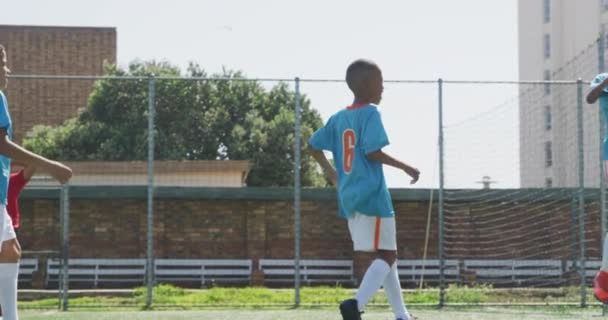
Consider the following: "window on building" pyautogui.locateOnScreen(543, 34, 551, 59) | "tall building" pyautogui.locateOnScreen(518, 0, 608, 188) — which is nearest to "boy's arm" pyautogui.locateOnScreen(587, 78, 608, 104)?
"tall building" pyautogui.locateOnScreen(518, 0, 608, 188)

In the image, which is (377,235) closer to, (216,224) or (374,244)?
(374,244)

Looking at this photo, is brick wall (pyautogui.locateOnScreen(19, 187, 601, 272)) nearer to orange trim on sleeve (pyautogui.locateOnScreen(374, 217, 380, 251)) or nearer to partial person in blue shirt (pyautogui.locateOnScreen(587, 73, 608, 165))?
partial person in blue shirt (pyautogui.locateOnScreen(587, 73, 608, 165))

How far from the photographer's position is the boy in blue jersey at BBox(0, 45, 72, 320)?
547 centimetres

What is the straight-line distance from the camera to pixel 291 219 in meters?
22.3

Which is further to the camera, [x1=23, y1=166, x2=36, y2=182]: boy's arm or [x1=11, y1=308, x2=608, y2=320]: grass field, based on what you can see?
[x1=11, y1=308, x2=608, y2=320]: grass field

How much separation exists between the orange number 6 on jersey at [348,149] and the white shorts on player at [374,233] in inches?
11.9

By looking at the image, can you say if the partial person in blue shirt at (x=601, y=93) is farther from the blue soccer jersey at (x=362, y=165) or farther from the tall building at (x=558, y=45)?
the tall building at (x=558, y=45)

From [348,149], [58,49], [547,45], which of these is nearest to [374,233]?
[348,149]

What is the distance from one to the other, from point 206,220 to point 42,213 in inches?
129

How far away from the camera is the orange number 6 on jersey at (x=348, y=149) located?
6609 mm

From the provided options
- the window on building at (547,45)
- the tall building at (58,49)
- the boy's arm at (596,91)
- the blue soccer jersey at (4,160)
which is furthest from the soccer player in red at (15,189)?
the window on building at (547,45)

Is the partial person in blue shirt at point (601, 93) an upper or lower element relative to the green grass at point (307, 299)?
upper

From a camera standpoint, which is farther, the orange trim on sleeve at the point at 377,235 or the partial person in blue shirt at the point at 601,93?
the partial person in blue shirt at the point at 601,93

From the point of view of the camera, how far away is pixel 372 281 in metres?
6.41
